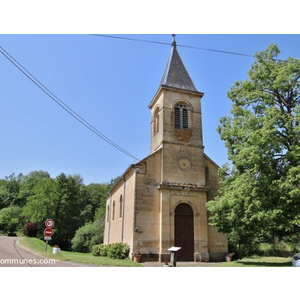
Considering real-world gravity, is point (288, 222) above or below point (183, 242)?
above

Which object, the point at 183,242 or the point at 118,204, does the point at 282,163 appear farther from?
the point at 118,204

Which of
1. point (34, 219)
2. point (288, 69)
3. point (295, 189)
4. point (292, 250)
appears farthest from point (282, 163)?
point (34, 219)

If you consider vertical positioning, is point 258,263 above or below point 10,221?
below

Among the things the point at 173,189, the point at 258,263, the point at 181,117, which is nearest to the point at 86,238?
the point at 173,189

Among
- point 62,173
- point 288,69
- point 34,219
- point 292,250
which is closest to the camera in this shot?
point 288,69

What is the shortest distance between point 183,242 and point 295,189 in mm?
8991

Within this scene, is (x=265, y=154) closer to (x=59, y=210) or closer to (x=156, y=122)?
(x=156, y=122)

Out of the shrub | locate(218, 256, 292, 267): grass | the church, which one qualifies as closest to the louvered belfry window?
the church

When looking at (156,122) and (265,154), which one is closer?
(265,154)

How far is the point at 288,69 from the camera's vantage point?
1564 centimetres

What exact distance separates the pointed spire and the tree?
672cm

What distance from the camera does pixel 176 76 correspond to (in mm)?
24062

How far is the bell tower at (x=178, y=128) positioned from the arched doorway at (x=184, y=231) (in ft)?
7.04

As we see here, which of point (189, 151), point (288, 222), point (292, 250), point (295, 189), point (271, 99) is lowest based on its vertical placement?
point (292, 250)
